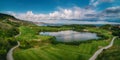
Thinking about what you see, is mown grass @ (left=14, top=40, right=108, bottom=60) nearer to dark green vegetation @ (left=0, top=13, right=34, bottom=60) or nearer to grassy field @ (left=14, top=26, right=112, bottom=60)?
grassy field @ (left=14, top=26, right=112, bottom=60)

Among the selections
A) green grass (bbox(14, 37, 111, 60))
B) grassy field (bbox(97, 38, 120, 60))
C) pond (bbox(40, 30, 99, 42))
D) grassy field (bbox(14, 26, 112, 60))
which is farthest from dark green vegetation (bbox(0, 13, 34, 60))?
grassy field (bbox(97, 38, 120, 60))

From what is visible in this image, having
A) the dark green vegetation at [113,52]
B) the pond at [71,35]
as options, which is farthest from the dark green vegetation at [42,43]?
the dark green vegetation at [113,52]

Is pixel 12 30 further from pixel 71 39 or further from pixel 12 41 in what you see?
pixel 71 39

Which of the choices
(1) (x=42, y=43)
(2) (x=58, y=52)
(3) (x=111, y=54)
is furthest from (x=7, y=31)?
(3) (x=111, y=54)

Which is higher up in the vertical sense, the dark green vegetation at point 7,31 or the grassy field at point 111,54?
the dark green vegetation at point 7,31

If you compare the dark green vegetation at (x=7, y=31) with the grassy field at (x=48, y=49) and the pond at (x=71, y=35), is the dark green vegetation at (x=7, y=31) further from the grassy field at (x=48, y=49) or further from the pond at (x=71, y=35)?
the pond at (x=71, y=35)

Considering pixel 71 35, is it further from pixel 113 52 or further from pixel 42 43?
pixel 113 52
